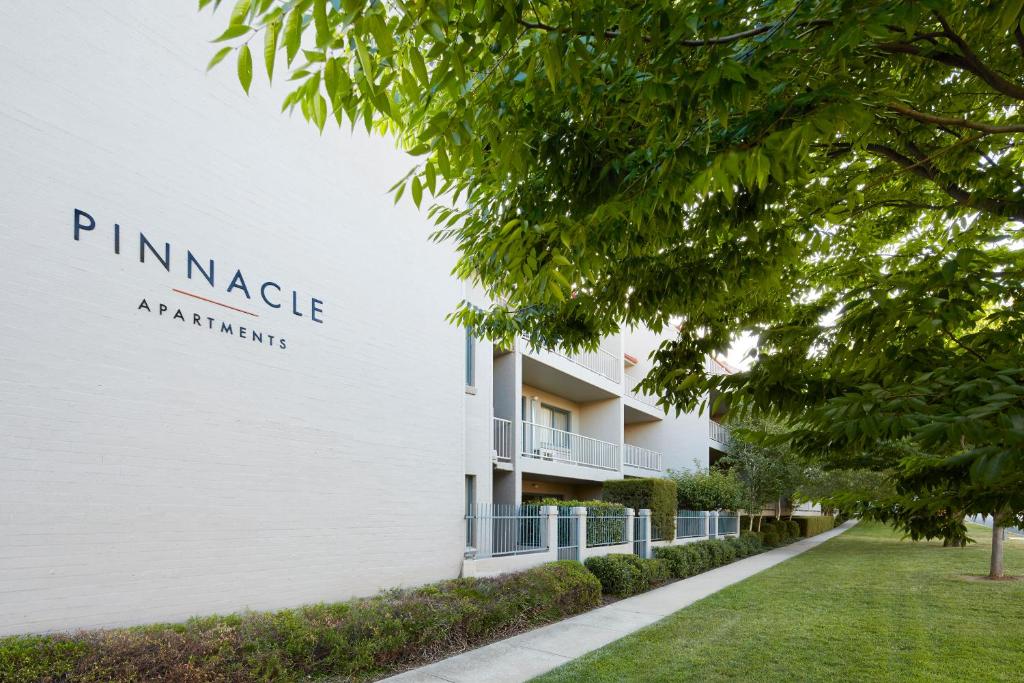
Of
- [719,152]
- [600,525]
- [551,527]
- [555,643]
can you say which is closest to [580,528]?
[551,527]

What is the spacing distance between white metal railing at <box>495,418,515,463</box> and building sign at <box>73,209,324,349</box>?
25.7 ft

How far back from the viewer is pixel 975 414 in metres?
2.57

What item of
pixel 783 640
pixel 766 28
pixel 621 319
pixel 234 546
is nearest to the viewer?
pixel 766 28

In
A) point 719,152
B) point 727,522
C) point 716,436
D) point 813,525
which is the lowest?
point 813,525

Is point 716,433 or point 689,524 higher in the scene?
point 716,433

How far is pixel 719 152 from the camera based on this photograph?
10.3 ft

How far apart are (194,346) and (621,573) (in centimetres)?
993

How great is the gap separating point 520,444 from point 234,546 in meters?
9.67

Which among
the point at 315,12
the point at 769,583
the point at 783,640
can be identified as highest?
the point at 315,12

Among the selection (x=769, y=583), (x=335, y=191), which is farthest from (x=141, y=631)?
(x=769, y=583)

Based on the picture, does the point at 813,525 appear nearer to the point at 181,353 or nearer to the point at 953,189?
the point at 953,189

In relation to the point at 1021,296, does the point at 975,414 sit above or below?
below

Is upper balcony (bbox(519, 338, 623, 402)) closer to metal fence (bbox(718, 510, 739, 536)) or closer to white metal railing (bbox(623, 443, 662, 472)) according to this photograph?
white metal railing (bbox(623, 443, 662, 472))

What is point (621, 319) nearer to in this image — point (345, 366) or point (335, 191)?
point (345, 366)
